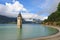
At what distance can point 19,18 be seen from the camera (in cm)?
8844

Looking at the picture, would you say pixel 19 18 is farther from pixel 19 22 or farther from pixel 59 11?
pixel 59 11

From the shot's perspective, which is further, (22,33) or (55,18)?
(55,18)

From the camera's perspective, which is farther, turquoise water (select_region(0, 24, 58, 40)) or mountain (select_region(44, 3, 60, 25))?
mountain (select_region(44, 3, 60, 25))

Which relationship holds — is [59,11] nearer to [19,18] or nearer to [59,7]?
[59,7]

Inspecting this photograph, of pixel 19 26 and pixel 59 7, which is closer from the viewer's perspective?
pixel 19 26

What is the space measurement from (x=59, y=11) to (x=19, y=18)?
2676cm

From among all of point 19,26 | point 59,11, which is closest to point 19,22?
point 19,26

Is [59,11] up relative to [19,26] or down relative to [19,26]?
up

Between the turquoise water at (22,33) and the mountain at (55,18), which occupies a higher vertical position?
the mountain at (55,18)

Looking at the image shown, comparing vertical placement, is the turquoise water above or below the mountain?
below

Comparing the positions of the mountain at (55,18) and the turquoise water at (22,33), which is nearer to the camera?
the turquoise water at (22,33)

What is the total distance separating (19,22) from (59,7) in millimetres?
28369

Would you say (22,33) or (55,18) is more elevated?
(55,18)

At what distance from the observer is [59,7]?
311ft
